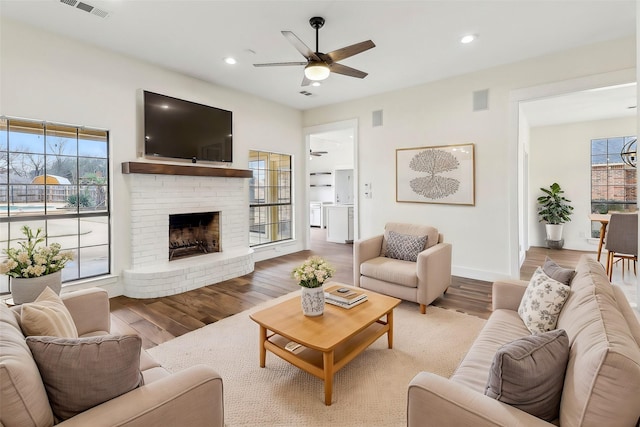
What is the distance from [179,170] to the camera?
164 inches

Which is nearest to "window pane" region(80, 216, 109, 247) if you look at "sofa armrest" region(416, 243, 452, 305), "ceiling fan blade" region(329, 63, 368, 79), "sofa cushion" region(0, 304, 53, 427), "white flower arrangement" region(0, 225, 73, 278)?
"white flower arrangement" region(0, 225, 73, 278)

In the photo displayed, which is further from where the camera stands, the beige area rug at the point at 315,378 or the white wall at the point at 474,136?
the white wall at the point at 474,136

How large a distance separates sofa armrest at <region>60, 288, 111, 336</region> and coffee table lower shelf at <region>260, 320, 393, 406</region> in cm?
106

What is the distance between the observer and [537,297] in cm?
189

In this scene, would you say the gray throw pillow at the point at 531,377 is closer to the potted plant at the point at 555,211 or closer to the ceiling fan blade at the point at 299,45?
the ceiling fan blade at the point at 299,45

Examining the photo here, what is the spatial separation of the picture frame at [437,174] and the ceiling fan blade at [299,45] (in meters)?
2.70

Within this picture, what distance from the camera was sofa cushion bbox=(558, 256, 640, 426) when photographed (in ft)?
2.94

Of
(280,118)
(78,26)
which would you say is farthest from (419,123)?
(78,26)

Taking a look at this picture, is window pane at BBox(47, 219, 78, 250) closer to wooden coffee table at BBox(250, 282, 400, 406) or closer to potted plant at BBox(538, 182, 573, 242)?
wooden coffee table at BBox(250, 282, 400, 406)

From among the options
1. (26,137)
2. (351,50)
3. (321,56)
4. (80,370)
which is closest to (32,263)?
(80,370)

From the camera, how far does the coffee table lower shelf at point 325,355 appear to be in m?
1.89

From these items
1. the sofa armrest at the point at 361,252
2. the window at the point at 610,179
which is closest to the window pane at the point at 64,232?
the sofa armrest at the point at 361,252

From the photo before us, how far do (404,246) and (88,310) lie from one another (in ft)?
10.1

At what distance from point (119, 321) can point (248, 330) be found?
4.51ft
